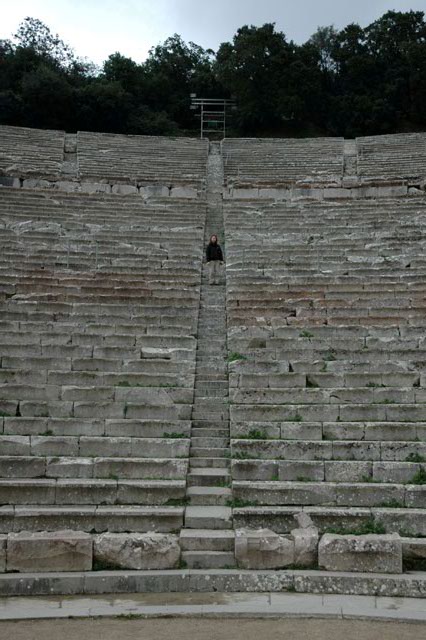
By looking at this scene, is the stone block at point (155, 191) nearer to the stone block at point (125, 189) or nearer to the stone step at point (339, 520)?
the stone block at point (125, 189)

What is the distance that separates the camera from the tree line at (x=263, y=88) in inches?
1243

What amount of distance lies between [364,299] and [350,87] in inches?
1008

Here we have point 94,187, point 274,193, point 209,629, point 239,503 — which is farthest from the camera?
point 94,187

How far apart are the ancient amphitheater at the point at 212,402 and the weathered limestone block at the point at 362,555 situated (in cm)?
1

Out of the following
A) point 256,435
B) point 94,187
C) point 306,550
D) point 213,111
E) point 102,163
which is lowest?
point 306,550

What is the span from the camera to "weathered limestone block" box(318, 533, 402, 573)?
5504mm

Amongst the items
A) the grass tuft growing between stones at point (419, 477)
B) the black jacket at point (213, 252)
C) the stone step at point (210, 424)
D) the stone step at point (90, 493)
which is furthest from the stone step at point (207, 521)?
the black jacket at point (213, 252)

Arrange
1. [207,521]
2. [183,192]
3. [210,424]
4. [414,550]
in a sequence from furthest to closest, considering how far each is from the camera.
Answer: [183,192] → [210,424] → [207,521] → [414,550]

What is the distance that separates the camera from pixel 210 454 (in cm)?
717

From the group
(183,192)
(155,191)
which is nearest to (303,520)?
(183,192)

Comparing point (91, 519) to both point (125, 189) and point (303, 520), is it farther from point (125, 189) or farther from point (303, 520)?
point (125, 189)

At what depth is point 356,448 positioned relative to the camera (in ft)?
22.8

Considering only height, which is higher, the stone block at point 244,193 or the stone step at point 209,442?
the stone block at point 244,193

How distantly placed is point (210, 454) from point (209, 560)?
1663 mm
